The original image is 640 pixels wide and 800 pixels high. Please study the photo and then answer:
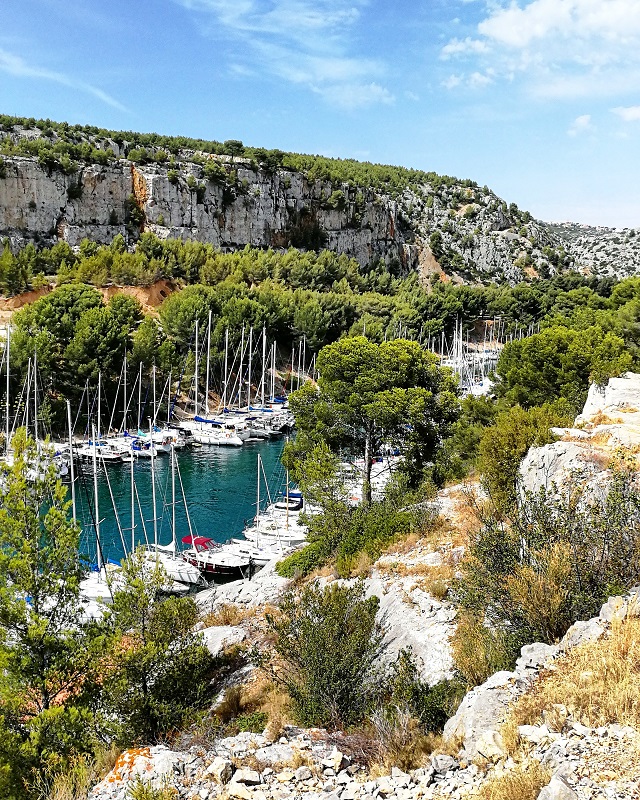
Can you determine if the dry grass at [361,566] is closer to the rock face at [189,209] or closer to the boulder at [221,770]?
the boulder at [221,770]

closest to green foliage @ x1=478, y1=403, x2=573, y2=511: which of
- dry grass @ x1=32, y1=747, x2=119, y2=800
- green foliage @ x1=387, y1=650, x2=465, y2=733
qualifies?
green foliage @ x1=387, y1=650, x2=465, y2=733

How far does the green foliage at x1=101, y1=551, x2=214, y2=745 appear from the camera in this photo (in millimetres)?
9336

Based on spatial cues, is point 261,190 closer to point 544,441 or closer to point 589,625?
point 544,441

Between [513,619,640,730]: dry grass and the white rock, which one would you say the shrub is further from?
the white rock

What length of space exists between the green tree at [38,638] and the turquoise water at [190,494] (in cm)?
1469

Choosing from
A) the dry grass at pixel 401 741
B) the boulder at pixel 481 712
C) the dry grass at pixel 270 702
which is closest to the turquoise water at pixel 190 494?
the dry grass at pixel 270 702

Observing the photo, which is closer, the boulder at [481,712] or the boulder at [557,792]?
the boulder at [557,792]

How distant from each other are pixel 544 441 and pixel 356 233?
94043mm

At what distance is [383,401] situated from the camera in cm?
2044

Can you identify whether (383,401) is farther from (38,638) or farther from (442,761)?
(442,761)

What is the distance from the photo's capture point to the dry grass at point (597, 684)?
5.61 metres

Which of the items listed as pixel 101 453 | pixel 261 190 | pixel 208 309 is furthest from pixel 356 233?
pixel 101 453

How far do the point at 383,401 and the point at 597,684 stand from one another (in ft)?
48.6

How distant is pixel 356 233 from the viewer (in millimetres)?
103625
